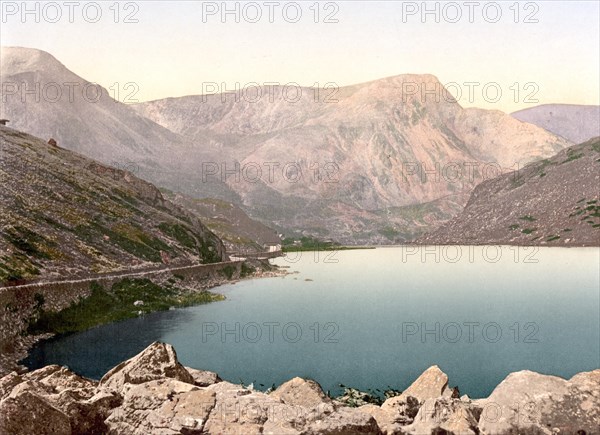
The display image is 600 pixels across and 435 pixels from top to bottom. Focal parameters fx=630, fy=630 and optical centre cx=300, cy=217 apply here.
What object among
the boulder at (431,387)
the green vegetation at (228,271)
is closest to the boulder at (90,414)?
the boulder at (431,387)

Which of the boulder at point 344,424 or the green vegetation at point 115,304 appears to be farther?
the green vegetation at point 115,304

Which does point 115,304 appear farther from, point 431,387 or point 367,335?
point 431,387

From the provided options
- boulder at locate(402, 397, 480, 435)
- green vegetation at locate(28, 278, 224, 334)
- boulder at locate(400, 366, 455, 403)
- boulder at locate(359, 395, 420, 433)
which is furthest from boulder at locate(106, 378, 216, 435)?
green vegetation at locate(28, 278, 224, 334)

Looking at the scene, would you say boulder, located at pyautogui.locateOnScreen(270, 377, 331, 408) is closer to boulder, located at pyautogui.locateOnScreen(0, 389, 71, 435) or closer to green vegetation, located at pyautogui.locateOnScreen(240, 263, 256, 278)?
boulder, located at pyautogui.locateOnScreen(0, 389, 71, 435)

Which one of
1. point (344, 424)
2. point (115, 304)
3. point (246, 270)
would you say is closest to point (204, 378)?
point (344, 424)

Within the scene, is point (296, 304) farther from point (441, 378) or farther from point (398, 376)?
point (441, 378)

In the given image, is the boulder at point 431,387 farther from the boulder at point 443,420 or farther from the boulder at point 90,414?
the boulder at point 90,414
